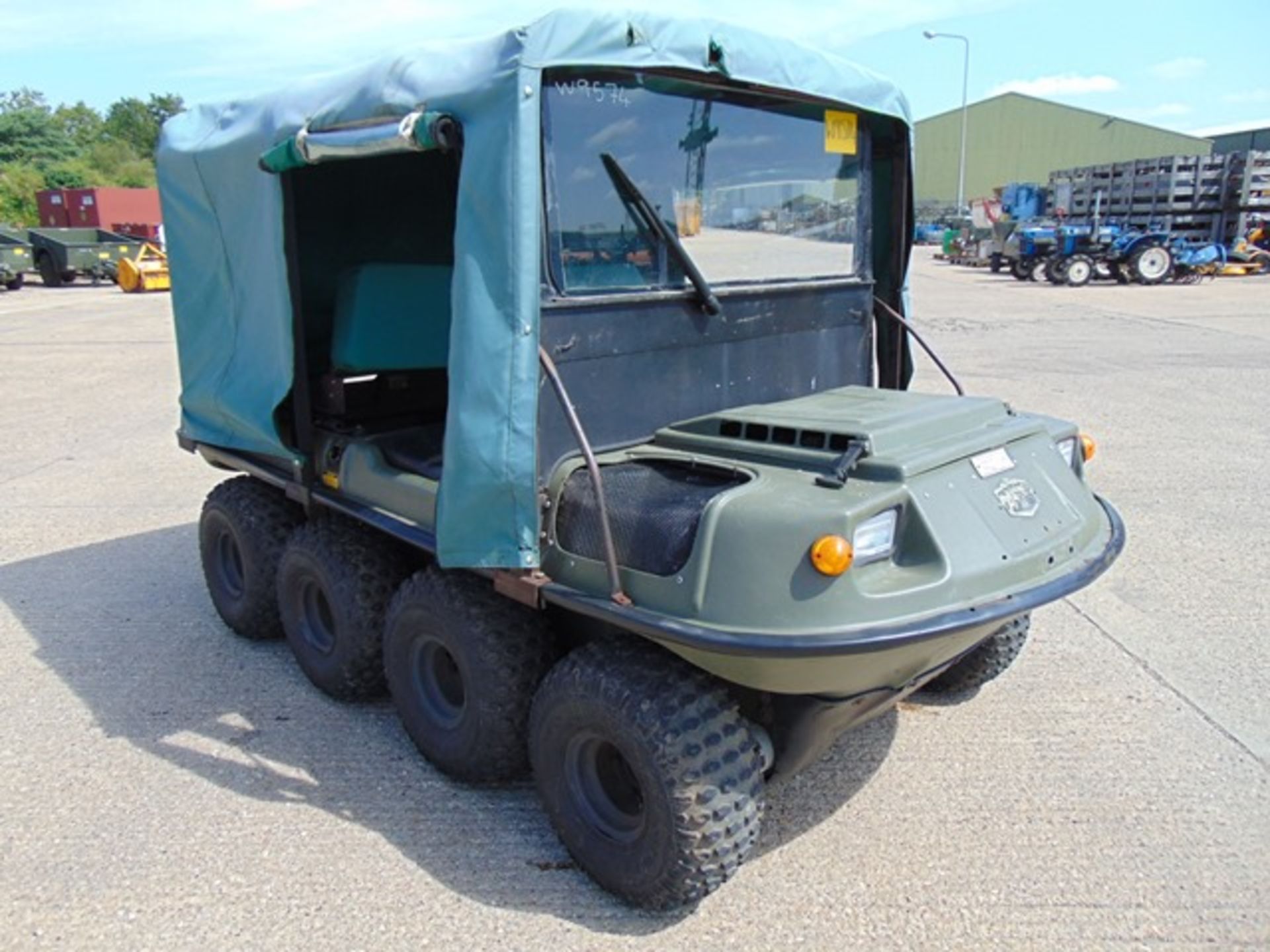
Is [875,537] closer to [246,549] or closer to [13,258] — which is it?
[246,549]

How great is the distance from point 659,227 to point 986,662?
6.90 ft

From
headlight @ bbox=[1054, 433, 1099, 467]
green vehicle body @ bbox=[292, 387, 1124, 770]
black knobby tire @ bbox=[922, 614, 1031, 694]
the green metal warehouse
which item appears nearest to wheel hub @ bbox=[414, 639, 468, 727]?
green vehicle body @ bbox=[292, 387, 1124, 770]

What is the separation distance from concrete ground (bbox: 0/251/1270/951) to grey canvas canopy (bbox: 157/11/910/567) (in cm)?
103

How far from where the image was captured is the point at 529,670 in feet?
10.4

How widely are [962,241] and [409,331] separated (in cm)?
3219

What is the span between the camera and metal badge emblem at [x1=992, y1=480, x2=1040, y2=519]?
2756 millimetres

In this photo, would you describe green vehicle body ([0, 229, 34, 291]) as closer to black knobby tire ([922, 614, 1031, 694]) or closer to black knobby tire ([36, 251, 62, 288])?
black knobby tire ([36, 251, 62, 288])

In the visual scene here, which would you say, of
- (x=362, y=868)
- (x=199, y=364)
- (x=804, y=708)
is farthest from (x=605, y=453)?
(x=199, y=364)

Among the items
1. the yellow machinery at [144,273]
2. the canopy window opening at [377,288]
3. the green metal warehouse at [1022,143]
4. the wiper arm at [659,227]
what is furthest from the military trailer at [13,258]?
the green metal warehouse at [1022,143]


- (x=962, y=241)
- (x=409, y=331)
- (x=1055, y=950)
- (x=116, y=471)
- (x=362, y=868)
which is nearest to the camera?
(x=1055, y=950)

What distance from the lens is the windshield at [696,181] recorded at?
114 inches

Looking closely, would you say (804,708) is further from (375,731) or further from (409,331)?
(409,331)

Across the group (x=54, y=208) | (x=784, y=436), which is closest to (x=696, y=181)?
(x=784, y=436)

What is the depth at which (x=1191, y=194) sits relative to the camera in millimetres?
26312
